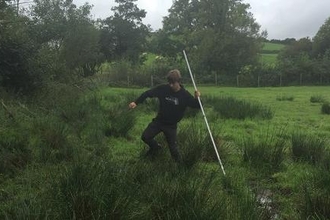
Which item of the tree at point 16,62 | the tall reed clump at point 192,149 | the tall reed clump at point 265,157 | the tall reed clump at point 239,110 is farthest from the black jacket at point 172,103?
the tall reed clump at point 239,110

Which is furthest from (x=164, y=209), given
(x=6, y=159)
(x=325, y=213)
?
(x=6, y=159)

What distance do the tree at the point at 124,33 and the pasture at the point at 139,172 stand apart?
52.6 metres

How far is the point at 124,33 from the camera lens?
6756 centimetres

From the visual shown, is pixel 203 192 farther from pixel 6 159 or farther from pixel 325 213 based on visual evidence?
pixel 6 159

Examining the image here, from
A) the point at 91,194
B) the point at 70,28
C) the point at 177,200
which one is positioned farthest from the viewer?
the point at 70,28

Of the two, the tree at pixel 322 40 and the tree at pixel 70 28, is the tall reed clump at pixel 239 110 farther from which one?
the tree at pixel 322 40

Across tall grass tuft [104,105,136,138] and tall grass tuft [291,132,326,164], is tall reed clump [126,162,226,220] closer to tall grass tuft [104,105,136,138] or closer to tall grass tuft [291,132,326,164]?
tall grass tuft [291,132,326,164]

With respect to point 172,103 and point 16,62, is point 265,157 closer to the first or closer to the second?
point 172,103

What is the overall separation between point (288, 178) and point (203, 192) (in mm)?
3058

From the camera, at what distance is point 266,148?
8.49 meters

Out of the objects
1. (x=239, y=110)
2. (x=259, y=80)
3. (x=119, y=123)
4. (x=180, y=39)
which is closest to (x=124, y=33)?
(x=180, y=39)

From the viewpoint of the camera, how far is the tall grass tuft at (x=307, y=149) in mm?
8750

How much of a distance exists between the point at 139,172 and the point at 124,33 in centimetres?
6299

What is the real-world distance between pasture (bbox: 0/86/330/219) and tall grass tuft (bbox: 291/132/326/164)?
0.06 ft
